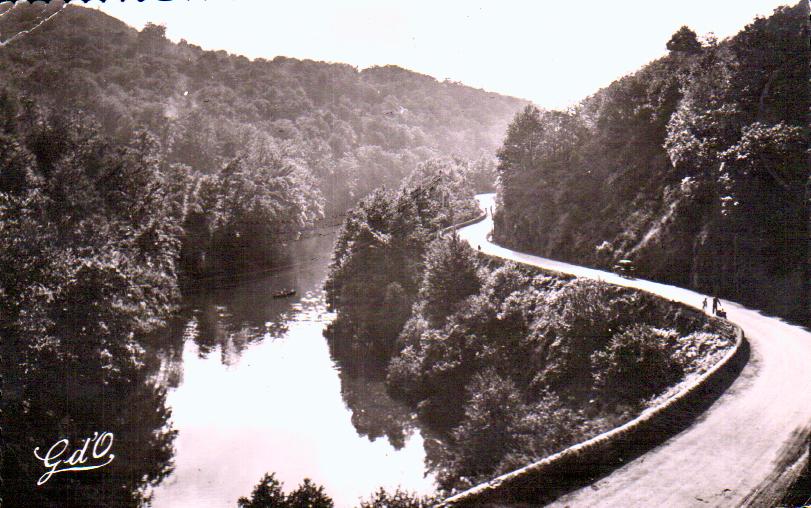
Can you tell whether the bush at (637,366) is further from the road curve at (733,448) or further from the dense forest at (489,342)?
the road curve at (733,448)

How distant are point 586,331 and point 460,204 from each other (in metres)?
57.4

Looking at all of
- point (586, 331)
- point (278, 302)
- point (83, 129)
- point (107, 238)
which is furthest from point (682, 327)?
point (83, 129)

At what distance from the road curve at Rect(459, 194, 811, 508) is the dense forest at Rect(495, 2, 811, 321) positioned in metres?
8.62

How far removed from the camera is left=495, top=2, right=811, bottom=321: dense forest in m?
29.7

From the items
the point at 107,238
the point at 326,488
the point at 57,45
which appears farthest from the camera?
the point at 57,45

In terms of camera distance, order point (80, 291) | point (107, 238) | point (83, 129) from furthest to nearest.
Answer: point (83, 129) → point (107, 238) → point (80, 291)

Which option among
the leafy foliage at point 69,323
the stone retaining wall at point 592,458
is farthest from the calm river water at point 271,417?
the stone retaining wall at point 592,458

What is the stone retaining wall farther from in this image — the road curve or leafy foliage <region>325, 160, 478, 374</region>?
leafy foliage <region>325, 160, 478, 374</region>

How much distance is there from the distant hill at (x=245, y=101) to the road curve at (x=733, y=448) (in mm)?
25562

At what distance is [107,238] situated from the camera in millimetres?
33812

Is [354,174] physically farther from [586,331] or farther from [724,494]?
[724,494]

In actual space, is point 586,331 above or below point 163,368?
above

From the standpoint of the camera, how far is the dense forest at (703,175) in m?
29.7

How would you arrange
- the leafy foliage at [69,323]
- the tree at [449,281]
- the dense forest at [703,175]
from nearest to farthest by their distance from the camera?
the leafy foliage at [69,323] < the dense forest at [703,175] < the tree at [449,281]
